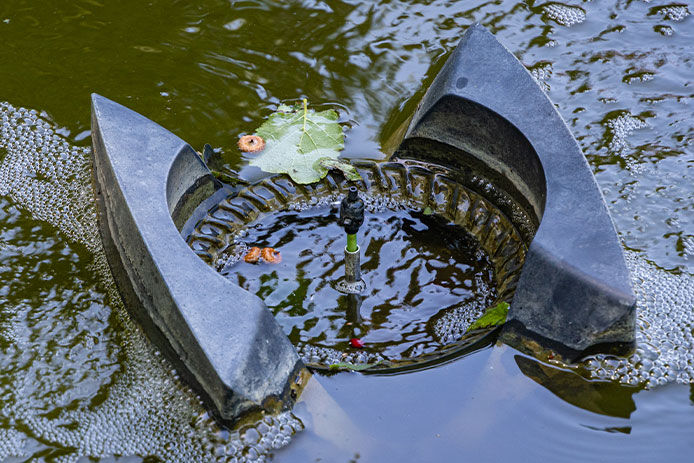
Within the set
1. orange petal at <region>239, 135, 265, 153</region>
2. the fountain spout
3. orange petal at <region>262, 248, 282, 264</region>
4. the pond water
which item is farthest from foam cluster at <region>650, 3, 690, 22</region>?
orange petal at <region>262, 248, 282, 264</region>

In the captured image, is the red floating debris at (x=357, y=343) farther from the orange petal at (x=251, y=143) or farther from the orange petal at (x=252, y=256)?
the orange petal at (x=251, y=143)

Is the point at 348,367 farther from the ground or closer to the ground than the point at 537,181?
closer to the ground

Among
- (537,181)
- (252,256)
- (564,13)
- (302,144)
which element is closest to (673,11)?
(564,13)

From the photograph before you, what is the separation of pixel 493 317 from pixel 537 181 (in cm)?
46

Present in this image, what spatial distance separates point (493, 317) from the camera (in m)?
2.09

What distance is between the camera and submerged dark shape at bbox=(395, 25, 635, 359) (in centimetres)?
192

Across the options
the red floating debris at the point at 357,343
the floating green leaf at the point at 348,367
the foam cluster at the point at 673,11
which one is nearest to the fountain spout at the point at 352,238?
the red floating debris at the point at 357,343

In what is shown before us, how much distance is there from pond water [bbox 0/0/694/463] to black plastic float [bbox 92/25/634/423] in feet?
0.41

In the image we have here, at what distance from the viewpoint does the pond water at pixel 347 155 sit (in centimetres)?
189

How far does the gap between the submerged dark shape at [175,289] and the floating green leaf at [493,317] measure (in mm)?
552

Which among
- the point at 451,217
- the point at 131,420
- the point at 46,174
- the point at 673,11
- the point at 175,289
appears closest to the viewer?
the point at 175,289

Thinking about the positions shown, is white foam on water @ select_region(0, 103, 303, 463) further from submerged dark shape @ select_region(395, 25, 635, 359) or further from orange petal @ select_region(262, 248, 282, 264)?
submerged dark shape @ select_region(395, 25, 635, 359)

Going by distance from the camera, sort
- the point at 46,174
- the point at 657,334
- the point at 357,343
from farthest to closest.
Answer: the point at 46,174
the point at 657,334
the point at 357,343

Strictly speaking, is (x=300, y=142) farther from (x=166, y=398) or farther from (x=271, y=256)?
(x=166, y=398)
